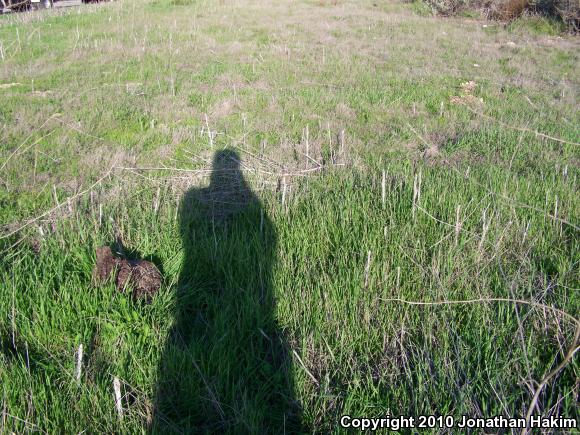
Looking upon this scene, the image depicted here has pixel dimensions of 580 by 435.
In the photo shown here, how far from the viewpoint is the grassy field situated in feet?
7.09

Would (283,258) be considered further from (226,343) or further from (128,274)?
(128,274)

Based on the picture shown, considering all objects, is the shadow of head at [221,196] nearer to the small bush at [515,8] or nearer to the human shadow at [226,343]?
the human shadow at [226,343]

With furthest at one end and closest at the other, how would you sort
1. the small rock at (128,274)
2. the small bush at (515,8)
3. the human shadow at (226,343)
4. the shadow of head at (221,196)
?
the small bush at (515,8), the shadow of head at (221,196), the small rock at (128,274), the human shadow at (226,343)

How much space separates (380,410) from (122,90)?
676cm

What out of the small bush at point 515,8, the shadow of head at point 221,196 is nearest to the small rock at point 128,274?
the shadow of head at point 221,196

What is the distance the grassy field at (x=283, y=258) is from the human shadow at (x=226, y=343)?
0.04ft

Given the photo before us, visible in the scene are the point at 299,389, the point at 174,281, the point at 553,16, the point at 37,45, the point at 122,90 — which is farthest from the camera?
the point at 553,16

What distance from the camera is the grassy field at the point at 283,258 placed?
2160mm

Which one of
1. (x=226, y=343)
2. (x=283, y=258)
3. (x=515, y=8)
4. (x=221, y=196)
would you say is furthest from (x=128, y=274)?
(x=515, y=8)

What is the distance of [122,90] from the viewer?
753cm

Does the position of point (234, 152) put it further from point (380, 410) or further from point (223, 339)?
point (380, 410)

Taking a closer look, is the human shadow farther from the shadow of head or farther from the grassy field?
the shadow of head

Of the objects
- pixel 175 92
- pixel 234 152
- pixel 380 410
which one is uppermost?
pixel 175 92

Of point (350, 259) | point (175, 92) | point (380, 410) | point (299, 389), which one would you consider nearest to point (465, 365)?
point (380, 410)
